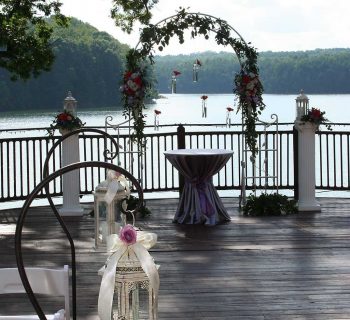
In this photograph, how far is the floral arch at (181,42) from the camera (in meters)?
11.9

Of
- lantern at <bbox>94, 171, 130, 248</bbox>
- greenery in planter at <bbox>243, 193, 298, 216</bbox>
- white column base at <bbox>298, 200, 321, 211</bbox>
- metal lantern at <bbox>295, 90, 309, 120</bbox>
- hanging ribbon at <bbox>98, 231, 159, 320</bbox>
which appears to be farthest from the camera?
metal lantern at <bbox>295, 90, 309, 120</bbox>

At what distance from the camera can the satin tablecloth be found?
35.9ft

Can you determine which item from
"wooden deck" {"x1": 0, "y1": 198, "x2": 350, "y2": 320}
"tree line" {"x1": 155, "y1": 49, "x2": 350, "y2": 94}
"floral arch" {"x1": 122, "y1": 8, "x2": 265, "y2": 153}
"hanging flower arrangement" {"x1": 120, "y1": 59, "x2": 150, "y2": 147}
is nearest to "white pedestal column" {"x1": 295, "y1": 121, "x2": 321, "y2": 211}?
"wooden deck" {"x1": 0, "y1": 198, "x2": 350, "y2": 320}

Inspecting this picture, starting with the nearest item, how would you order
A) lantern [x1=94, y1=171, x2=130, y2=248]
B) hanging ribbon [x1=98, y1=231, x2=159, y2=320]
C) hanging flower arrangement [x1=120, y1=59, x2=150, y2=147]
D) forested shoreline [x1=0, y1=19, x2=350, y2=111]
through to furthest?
1. hanging ribbon [x1=98, y1=231, x2=159, y2=320]
2. lantern [x1=94, y1=171, x2=130, y2=248]
3. hanging flower arrangement [x1=120, y1=59, x2=150, y2=147]
4. forested shoreline [x1=0, y1=19, x2=350, y2=111]

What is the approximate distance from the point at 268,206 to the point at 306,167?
0.76 m

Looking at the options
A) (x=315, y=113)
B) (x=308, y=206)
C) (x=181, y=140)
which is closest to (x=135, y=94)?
(x=181, y=140)

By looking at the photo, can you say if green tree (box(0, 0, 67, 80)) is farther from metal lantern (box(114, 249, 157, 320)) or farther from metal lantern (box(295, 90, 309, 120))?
metal lantern (box(114, 249, 157, 320))

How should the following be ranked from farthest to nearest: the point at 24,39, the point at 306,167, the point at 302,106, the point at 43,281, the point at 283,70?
1. the point at 283,70
2. the point at 24,39
3. the point at 302,106
4. the point at 306,167
5. the point at 43,281

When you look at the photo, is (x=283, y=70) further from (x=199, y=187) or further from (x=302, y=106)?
(x=199, y=187)

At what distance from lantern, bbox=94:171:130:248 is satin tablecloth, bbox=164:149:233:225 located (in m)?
6.49

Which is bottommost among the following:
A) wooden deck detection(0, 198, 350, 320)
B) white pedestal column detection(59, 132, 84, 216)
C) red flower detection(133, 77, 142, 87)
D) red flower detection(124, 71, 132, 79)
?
wooden deck detection(0, 198, 350, 320)

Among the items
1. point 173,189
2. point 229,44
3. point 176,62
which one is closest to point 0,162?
point 173,189

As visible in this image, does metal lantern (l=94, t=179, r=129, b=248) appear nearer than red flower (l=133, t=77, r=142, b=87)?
Yes

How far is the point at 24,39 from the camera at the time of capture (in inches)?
581
